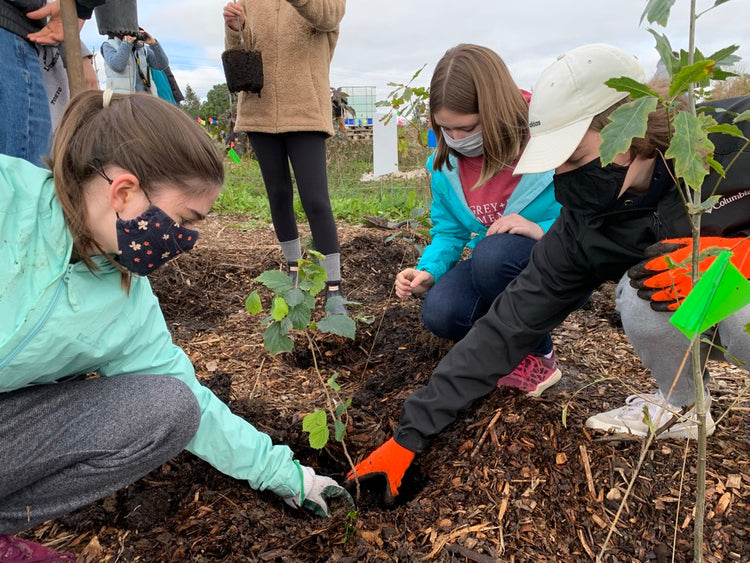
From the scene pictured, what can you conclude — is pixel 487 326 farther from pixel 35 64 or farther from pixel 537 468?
pixel 35 64

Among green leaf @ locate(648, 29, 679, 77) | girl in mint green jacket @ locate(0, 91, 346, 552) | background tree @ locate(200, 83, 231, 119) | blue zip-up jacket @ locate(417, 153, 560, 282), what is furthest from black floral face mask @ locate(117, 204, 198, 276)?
background tree @ locate(200, 83, 231, 119)

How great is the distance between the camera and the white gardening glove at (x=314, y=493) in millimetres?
1487

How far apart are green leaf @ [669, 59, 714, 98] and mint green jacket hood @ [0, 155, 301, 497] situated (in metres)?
1.17

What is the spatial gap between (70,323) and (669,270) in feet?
4.35

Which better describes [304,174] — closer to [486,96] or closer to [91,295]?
Result: [486,96]

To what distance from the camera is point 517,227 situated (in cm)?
198

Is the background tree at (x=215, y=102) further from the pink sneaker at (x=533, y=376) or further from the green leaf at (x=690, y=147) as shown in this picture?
the green leaf at (x=690, y=147)

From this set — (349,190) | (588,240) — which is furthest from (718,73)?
(349,190)

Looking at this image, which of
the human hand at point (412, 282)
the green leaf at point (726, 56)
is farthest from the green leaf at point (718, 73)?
the human hand at point (412, 282)

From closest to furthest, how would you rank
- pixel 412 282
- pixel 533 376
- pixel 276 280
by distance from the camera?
pixel 276 280, pixel 533 376, pixel 412 282

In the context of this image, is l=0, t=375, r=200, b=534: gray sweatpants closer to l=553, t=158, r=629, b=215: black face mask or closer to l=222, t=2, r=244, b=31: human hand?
l=553, t=158, r=629, b=215: black face mask

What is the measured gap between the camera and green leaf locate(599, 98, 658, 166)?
28.2 inches

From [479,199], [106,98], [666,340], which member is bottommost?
[666,340]

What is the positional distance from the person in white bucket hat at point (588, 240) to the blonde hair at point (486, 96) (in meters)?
0.38
